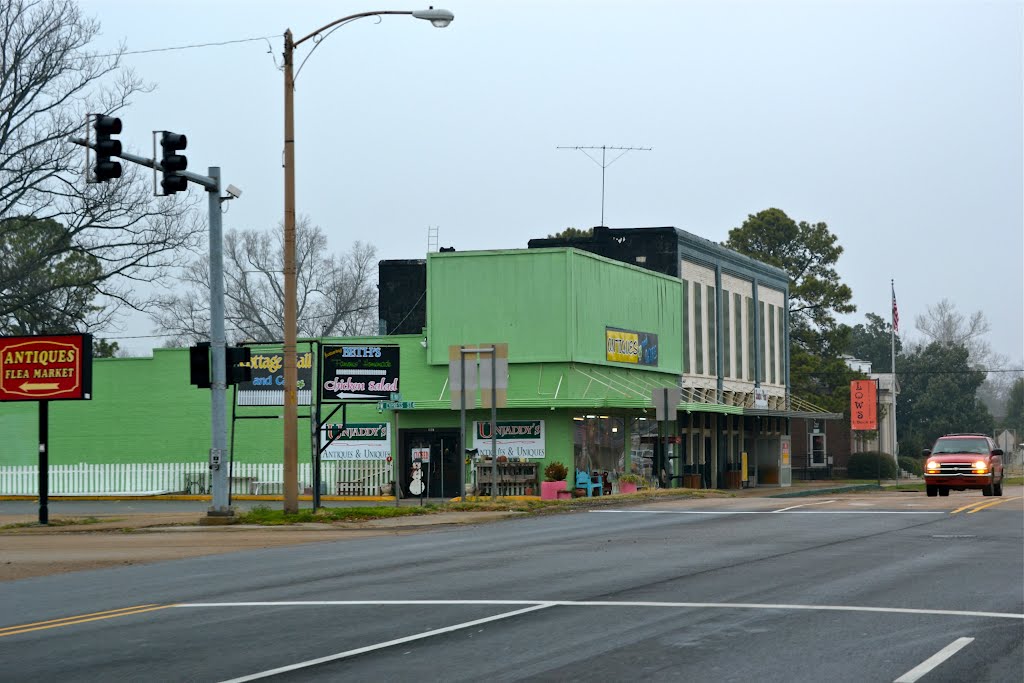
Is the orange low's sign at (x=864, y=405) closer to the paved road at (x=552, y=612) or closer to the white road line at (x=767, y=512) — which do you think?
the white road line at (x=767, y=512)

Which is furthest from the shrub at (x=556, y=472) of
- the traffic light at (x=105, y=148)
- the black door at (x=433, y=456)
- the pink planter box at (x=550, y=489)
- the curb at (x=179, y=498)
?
the traffic light at (x=105, y=148)

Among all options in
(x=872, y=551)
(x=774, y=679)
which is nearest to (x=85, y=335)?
(x=872, y=551)

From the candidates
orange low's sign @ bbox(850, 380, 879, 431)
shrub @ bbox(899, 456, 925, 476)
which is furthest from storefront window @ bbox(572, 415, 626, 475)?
shrub @ bbox(899, 456, 925, 476)

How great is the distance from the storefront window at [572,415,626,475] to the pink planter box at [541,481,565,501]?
15.3 feet

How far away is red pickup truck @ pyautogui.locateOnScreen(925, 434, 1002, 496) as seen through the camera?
116ft

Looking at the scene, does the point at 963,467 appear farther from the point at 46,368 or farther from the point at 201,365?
the point at 46,368

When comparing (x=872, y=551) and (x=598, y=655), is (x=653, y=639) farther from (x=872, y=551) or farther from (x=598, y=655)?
(x=872, y=551)

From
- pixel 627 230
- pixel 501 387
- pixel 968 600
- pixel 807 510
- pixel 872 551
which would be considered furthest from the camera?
pixel 627 230

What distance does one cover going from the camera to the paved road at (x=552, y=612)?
374 inches

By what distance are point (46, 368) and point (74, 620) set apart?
57.3 feet

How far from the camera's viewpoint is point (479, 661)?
31.7ft

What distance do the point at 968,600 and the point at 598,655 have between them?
4629 millimetres

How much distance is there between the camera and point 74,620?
1248 cm

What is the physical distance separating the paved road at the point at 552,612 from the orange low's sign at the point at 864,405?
1919 inches
